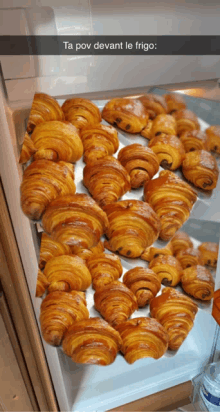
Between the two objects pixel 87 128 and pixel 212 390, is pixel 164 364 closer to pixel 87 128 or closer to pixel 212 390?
pixel 212 390

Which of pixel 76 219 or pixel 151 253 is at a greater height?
pixel 76 219

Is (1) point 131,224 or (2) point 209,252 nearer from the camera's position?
(1) point 131,224

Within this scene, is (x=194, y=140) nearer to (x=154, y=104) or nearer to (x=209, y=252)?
(x=154, y=104)

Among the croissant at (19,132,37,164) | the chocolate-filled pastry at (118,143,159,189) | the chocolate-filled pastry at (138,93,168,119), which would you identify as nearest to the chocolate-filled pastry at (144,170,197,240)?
the chocolate-filled pastry at (118,143,159,189)

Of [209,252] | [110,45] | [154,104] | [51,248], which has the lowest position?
[209,252]

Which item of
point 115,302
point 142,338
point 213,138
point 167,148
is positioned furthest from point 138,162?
point 142,338

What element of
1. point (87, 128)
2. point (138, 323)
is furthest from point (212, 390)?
point (87, 128)
